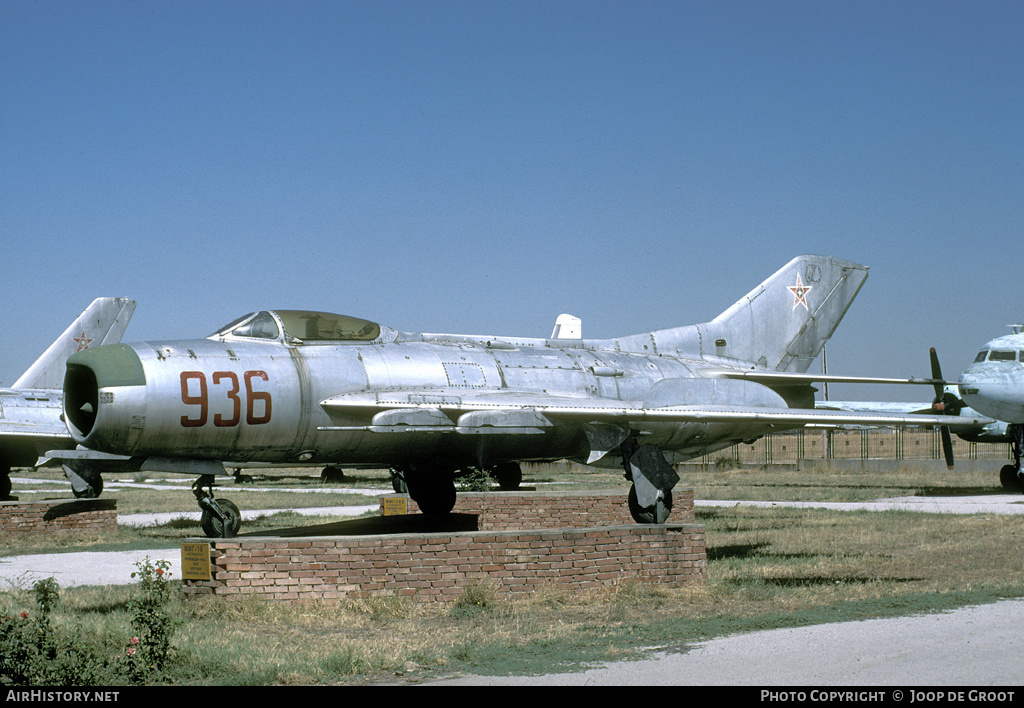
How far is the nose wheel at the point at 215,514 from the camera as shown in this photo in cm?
1325

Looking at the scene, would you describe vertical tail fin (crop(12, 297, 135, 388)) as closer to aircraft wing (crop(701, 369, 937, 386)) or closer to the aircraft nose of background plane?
aircraft wing (crop(701, 369, 937, 386))

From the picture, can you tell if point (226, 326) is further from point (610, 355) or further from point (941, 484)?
point (941, 484)

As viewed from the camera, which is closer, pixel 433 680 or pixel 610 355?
pixel 433 680

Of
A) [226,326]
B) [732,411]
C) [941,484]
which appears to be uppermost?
[226,326]

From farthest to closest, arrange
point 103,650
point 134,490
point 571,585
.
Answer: point 134,490, point 571,585, point 103,650

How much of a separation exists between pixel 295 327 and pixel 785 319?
380 inches

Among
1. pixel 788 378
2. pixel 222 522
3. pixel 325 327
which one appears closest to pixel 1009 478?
pixel 788 378

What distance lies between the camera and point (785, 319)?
1895cm

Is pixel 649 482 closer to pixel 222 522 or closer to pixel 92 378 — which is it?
pixel 222 522

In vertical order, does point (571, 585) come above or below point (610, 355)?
below
